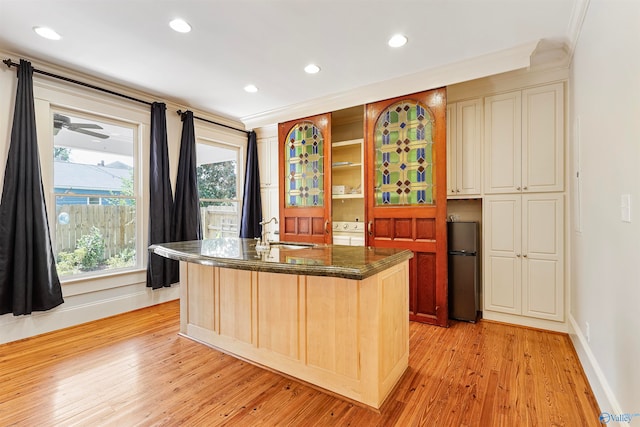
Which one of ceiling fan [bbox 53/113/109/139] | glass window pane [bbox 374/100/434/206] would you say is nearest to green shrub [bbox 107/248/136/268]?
ceiling fan [bbox 53/113/109/139]

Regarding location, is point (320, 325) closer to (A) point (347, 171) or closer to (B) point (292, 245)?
(B) point (292, 245)

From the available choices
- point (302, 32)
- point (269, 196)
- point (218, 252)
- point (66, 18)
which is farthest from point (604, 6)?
point (269, 196)

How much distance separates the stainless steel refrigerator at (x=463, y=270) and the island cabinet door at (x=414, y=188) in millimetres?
214

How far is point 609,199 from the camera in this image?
173 cm

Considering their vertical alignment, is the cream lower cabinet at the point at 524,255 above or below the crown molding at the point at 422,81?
below

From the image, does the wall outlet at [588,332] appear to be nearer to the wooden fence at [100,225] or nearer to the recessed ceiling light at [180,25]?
the recessed ceiling light at [180,25]

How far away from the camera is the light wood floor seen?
1817 millimetres

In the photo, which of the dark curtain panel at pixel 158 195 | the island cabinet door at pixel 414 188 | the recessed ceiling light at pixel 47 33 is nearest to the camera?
the recessed ceiling light at pixel 47 33

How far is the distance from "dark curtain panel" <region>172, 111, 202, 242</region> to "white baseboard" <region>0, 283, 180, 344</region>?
780mm

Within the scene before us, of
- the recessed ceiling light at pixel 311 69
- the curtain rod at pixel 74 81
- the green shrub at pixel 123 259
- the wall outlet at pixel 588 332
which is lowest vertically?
the wall outlet at pixel 588 332

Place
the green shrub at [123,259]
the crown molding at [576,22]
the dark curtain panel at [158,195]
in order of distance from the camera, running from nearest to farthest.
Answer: the crown molding at [576,22] → the green shrub at [123,259] → the dark curtain panel at [158,195]

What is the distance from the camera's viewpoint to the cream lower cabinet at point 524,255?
3.05 metres

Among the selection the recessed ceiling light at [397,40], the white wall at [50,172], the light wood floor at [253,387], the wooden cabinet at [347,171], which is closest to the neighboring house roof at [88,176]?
the white wall at [50,172]

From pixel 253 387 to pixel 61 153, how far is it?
3161 millimetres
